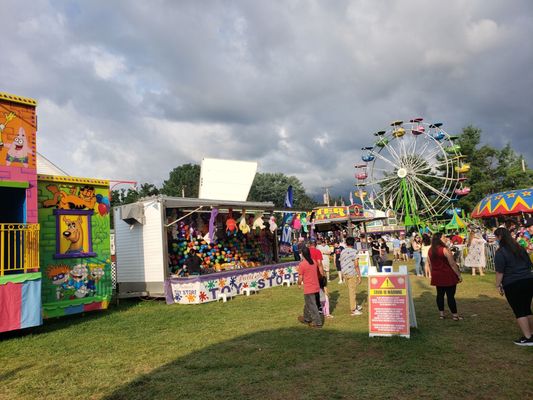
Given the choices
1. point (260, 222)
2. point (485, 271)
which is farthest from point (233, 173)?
point (485, 271)

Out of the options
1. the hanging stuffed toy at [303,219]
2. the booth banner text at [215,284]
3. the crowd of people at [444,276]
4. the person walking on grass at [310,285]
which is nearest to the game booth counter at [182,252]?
the booth banner text at [215,284]

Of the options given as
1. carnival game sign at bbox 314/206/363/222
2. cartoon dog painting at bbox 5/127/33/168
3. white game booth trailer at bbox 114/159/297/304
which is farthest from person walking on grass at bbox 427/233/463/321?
carnival game sign at bbox 314/206/363/222

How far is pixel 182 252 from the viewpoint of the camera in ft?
43.7

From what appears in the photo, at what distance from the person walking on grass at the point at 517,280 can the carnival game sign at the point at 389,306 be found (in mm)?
1403

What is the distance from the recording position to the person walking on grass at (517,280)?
5.54 m

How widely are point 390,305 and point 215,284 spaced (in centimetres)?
639

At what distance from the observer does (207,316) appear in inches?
369

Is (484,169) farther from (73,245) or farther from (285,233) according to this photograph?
(73,245)

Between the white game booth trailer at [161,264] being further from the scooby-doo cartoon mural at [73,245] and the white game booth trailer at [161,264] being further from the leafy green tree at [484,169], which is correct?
the leafy green tree at [484,169]

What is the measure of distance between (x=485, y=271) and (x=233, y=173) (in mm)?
10592

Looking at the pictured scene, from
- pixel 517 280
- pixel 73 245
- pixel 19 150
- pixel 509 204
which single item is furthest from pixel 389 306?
pixel 509 204

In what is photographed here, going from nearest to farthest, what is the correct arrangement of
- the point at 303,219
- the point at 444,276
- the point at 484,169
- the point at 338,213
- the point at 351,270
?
the point at 444,276 < the point at 351,270 < the point at 303,219 < the point at 338,213 < the point at 484,169

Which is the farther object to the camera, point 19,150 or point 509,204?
point 509,204

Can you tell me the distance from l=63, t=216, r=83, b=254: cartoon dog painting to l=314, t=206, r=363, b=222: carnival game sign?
13.2 metres
